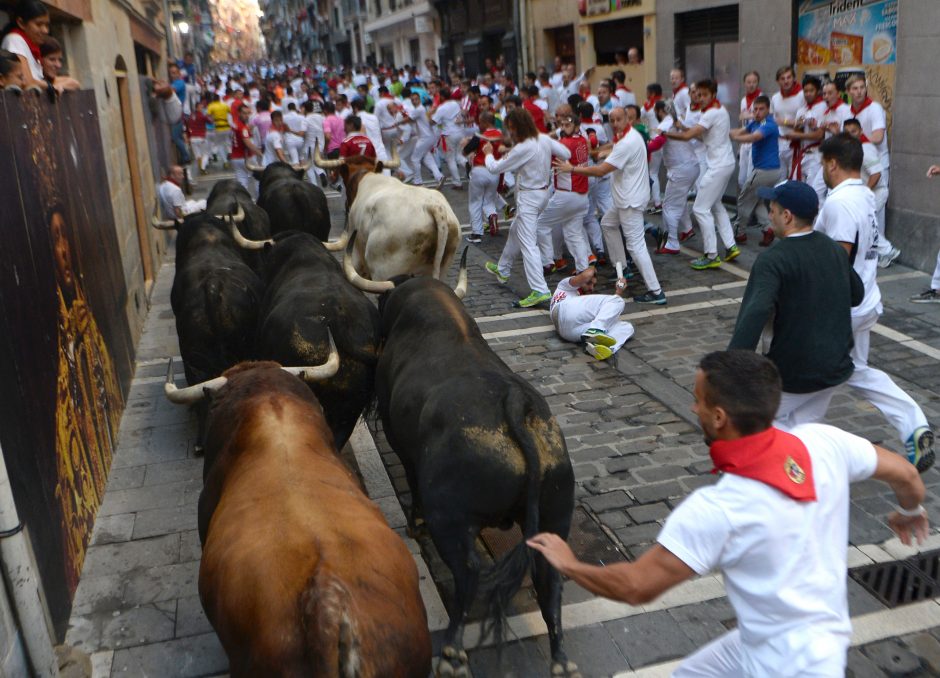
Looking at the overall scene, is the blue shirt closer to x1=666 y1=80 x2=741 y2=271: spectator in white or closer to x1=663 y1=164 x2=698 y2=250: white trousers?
x1=666 y1=80 x2=741 y2=271: spectator in white

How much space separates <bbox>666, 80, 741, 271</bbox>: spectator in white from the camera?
1109cm

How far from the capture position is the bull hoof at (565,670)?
414cm

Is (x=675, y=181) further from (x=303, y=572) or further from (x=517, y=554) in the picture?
(x=303, y=572)

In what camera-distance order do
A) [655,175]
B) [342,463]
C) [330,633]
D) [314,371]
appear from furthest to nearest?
[655,175]
[314,371]
[342,463]
[330,633]

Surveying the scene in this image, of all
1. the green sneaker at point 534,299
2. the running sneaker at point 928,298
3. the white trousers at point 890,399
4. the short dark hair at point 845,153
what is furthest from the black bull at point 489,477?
the running sneaker at point 928,298

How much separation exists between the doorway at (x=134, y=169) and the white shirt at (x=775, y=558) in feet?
32.7

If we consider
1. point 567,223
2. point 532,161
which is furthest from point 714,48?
point 532,161

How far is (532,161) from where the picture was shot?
10.1 m

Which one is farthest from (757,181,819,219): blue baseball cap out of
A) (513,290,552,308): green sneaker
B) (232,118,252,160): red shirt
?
(232,118,252,160): red shirt

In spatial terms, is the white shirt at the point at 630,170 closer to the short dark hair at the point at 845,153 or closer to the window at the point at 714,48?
the short dark hair at the point at 845,153

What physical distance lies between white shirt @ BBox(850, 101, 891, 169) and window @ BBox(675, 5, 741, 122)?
169 inches

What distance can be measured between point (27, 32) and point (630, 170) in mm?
5960

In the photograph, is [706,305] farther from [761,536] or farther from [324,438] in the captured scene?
[761,536]

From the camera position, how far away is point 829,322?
485 centimetres
